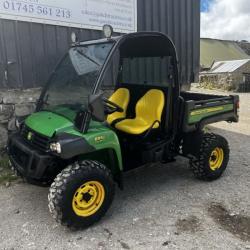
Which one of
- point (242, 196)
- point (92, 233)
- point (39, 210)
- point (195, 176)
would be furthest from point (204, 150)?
point (39, 210)

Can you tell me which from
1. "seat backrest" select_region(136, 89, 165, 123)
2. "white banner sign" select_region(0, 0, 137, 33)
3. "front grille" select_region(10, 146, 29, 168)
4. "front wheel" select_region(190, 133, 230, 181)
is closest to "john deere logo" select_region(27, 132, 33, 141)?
"front grille" select_region(10, 146, 29, 168)

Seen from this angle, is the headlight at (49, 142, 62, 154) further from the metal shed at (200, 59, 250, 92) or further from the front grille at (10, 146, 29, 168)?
the metal shed at (200, 59, 250, 92)

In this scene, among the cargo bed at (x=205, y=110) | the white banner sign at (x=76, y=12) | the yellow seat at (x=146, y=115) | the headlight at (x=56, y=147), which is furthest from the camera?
the white banner sign at (x=76, y=12)

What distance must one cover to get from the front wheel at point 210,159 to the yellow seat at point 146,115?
0.76 meters

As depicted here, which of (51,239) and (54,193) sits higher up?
(54,193)

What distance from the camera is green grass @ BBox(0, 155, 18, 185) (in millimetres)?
4762

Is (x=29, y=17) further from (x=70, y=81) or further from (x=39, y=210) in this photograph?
(x=39, y=210)

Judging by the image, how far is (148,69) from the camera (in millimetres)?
4449

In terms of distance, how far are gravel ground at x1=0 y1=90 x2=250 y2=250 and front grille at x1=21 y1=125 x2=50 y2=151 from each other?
0.80 m

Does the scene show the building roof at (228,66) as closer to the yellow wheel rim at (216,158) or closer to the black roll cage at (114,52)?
the yellow wheel rim at (216,158)

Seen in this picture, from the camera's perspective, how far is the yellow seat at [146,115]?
4.12 m

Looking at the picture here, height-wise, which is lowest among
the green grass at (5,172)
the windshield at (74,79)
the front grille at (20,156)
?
the green grass at (5,172)

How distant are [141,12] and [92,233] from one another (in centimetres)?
472

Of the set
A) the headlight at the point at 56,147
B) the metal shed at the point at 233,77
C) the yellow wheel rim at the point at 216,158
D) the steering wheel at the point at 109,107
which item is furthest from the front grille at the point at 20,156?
the metal shed at the point at 233,77
